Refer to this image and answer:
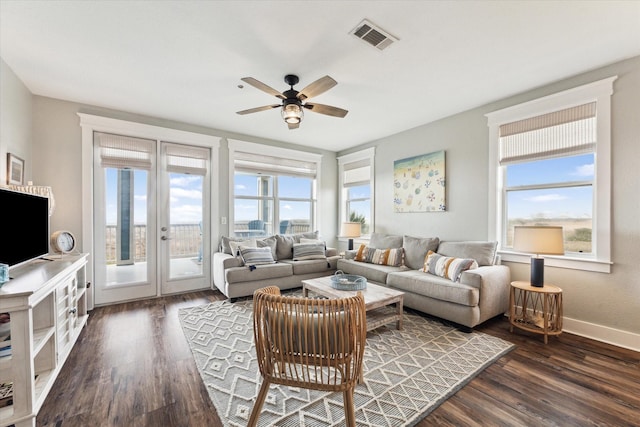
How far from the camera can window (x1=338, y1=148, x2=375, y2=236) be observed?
17.4ft

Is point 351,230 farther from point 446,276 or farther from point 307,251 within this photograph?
point 446,276

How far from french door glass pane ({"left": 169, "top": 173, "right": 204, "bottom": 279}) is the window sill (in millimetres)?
4435

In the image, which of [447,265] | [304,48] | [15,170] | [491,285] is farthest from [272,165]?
[491,285]

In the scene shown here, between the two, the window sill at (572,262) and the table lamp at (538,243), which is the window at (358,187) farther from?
the table lamp at (538,243)

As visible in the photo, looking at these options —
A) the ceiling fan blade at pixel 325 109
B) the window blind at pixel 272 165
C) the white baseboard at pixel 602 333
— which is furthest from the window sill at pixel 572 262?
the window blind at pixel 272 165

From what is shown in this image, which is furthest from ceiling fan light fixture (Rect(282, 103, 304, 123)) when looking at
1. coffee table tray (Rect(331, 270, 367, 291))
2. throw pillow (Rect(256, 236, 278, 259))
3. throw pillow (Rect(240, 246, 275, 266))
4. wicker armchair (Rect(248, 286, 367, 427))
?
throw pillow (Rect(256, 236, 278, 259))

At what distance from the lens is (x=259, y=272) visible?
3.90 m

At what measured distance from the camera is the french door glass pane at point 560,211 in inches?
112

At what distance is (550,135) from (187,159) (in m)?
4.84

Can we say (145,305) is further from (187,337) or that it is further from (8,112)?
(8,112)

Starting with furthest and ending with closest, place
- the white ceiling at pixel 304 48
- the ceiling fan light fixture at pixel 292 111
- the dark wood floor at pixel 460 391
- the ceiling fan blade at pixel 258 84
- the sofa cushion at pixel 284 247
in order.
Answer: the sofa cushion at pixel 284 247 < the ceiling fan light fixture at pixel 292 111 < the ceiling fan blade at pixel 258 84 < the white ceiling at pixel 304 48 < the dark wood floor at pixel 460 391

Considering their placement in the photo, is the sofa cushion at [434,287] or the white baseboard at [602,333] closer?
the white baseboard at [602,333]

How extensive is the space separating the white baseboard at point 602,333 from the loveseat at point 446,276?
56cm

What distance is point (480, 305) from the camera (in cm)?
278
